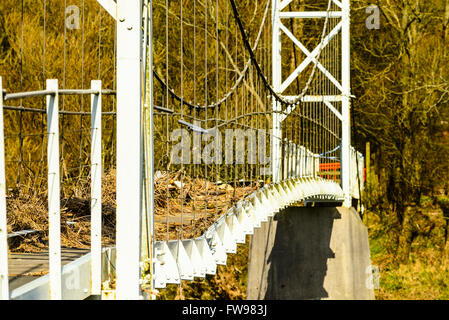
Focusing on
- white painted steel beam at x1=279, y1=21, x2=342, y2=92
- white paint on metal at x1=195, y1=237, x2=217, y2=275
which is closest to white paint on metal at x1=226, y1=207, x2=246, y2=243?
white paint on metal at x1=195, y1=237, x2=217, y2=275

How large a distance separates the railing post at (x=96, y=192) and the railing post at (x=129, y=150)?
0.30 ft

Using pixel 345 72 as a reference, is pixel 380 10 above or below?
above

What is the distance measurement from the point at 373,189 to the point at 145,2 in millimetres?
12082

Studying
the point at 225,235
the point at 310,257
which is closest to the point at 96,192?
the point at 225,235

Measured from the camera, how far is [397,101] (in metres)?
13.7

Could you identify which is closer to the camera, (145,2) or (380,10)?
(145,2)

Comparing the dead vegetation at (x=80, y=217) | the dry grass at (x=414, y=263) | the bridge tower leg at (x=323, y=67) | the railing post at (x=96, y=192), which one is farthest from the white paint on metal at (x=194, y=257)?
the dry grass at (x=414, y=263)

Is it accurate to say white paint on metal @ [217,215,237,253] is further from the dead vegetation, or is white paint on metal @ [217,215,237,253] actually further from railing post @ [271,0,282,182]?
railing post @ [271,0,282,182]

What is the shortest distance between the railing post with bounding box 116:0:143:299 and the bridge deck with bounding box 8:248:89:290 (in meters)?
0.18

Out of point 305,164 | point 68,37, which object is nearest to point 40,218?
point 68,37

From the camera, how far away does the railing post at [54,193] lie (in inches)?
76.3

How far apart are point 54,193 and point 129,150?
47 cm
